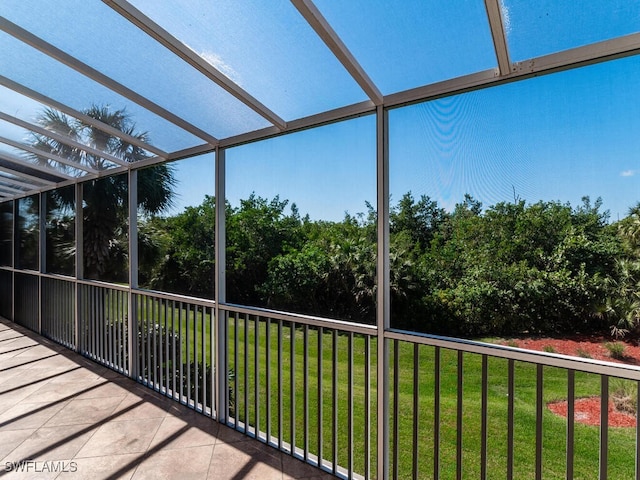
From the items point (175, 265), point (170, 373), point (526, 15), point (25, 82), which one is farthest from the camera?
point (175, 265)

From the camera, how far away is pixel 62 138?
3.10 metres

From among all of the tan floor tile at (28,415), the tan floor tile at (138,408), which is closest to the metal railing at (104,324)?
the tan floor tile at (138,408)

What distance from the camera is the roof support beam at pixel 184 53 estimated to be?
5.07 ft

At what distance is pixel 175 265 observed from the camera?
16.3 ft

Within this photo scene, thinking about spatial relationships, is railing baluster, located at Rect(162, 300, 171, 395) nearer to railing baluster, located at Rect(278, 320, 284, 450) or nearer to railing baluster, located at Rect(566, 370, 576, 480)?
railing baluster, located at Rect(278, 320, 284, 450)

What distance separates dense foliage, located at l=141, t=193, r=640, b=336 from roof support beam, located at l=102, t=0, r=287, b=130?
1661 millimetres

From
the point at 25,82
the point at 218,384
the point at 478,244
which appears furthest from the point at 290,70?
the point at 218,384

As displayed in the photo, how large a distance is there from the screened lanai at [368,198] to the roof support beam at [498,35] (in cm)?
1

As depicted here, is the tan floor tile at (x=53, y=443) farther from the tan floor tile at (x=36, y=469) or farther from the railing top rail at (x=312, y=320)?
the railing top rail at (x=312, y=320)

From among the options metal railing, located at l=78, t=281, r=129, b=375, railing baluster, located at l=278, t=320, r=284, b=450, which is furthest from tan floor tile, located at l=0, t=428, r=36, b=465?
railing baluster, located at l=278, t=320, r=284, b=450

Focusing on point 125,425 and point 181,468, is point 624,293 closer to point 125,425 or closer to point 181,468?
point 181,468

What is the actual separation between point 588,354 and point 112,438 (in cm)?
Answer: 345

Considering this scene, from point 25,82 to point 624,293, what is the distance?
13.5 ft

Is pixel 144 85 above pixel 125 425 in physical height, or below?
above
